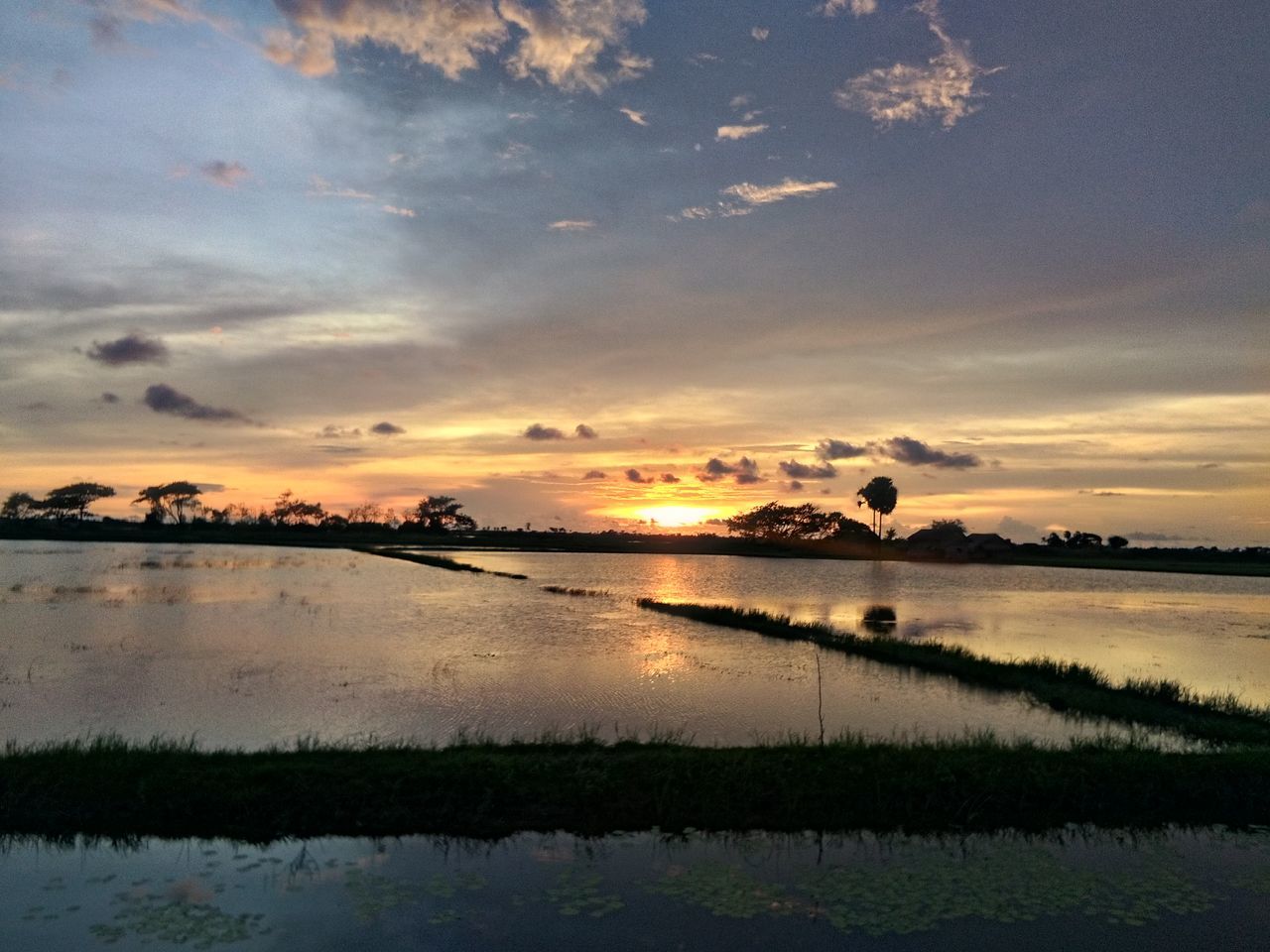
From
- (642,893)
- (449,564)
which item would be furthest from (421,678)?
(449,564)

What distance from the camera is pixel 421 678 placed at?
2264 cm

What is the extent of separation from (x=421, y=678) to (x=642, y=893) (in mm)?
13908

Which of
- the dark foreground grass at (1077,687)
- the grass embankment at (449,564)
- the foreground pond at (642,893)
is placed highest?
the grass embankment at (449,564)

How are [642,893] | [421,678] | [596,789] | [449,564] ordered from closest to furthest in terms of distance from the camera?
[642,893] < [596,789] < [421,678] < [449,564]

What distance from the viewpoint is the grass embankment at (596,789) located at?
1204 centimetres

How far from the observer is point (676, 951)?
869cm

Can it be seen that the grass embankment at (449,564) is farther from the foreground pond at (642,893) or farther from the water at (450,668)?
the foreground pond at (642,893)

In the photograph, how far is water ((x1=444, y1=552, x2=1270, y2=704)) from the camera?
29906 mm

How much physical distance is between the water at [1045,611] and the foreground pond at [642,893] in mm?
15731

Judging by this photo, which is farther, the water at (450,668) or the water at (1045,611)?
the water at (1045,611)

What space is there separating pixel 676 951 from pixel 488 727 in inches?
367

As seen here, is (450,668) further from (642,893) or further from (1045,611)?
(1045,611)

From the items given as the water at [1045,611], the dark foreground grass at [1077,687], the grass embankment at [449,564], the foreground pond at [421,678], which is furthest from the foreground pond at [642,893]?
the grass embankment at [449,564]

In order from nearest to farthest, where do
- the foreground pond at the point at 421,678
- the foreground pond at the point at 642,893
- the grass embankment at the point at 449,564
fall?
the foreground pond at the point at 642,893 → the foreground pond at the point at 421,678 → the grass embankment at the point at 449,564
